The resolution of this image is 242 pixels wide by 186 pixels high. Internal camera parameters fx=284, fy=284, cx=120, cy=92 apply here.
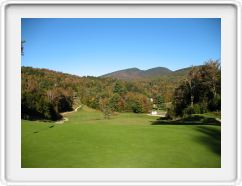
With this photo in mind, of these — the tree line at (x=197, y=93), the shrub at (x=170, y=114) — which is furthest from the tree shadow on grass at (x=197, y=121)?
the shrub at (x=170, y=114)

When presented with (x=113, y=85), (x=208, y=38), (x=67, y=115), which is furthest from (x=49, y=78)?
Answer: (x=113, y=85)

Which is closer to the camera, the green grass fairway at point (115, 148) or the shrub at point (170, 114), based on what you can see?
the green grass fairway at point (115, 148)

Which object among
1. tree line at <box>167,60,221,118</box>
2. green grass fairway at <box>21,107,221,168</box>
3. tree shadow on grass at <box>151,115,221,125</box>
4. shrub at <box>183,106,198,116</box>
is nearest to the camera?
green grass fairway at <box>21,107,221,168</box>

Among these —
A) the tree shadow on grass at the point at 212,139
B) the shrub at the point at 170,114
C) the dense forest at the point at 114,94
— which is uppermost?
the dense forest at the point at 114,94

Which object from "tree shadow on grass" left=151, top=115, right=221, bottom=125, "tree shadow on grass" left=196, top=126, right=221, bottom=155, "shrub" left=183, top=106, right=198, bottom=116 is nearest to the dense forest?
"shrub" left=183, top=106, right=198, bottom=116

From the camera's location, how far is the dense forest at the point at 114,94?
8.66m

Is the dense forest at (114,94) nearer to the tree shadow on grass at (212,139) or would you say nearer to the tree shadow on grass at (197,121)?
the tree shadow on grass at (197,121)

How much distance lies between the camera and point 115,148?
6.73m

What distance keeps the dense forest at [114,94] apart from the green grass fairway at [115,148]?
1135mm

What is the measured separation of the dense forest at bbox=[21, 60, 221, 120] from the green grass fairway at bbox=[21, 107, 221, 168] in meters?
1.14

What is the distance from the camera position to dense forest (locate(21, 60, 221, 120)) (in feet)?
28.4

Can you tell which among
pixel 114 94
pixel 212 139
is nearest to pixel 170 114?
pixel 114 94

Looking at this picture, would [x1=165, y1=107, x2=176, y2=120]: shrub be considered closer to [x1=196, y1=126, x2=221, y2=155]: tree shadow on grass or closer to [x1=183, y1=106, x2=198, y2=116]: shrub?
[x1=183, y1=106, x2=198, y2=116]: shrub

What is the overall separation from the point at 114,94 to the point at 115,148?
683 inches
